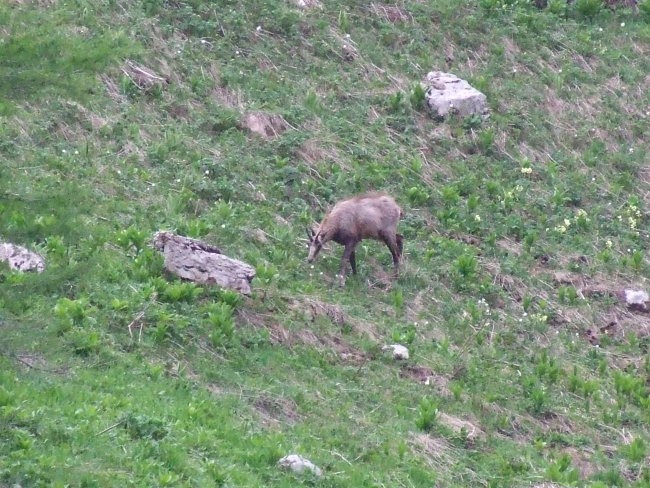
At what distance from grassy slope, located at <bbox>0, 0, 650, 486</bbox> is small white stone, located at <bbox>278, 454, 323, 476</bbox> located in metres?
0.09

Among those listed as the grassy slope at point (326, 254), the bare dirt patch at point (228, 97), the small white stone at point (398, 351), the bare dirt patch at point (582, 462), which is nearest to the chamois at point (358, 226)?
the grassy slope at point (326, 254)

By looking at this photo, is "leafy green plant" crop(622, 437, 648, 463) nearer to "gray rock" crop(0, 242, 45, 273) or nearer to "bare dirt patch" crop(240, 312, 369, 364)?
"bare dirt patch" crop(240, 312, 369, 364)

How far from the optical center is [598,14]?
77.4 feet

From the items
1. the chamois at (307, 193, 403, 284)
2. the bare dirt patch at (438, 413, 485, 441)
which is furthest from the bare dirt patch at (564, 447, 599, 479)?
the chamois at (307, 193, 403, 284)

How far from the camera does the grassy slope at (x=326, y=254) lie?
929 centimetres

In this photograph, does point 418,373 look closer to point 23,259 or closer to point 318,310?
point 318,310

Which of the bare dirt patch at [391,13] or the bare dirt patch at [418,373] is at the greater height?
the bare dirt patch at [418,373]

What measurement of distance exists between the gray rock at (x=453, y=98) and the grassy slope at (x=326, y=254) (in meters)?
0.27

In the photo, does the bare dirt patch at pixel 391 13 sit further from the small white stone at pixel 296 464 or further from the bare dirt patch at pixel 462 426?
the small white stone at pixel 296 464

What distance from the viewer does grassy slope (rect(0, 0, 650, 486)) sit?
9.29 m

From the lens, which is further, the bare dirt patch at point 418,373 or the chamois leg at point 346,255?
the chamois leg at point 346,255

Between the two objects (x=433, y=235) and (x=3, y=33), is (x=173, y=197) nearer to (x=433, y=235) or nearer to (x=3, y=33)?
(x=433, y=235)

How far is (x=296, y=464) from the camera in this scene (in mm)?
9945

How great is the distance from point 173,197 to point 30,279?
721 cm
